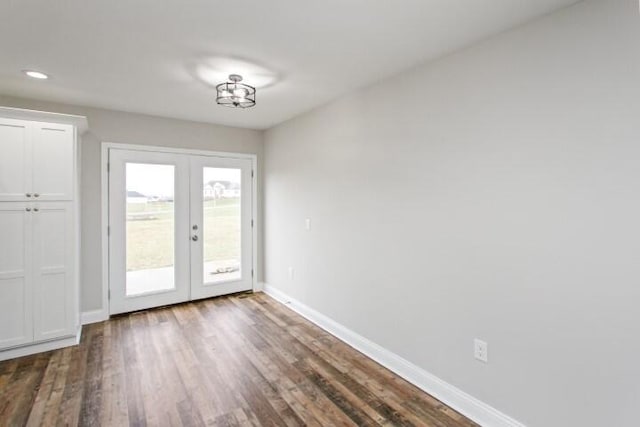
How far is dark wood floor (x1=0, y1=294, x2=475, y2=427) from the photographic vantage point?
6.97 feet

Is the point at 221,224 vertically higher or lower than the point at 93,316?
higher

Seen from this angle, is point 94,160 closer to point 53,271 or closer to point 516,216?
point 53,271

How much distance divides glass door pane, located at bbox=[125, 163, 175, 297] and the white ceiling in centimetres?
116

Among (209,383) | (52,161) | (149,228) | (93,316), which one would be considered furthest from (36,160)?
(209,383)

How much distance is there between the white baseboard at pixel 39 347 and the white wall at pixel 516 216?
2796mm

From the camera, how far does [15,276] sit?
288cm

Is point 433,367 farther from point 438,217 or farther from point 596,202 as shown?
point 596,202

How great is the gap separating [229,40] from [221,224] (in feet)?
9.54

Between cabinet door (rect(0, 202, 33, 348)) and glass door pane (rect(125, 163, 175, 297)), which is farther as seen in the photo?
glass door pane (rect(125, 163, 175, 297))

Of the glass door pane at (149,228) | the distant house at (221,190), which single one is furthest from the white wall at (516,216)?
the glass door pane at (149,228)

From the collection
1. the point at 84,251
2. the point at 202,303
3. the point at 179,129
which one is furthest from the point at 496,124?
the point at 84,251

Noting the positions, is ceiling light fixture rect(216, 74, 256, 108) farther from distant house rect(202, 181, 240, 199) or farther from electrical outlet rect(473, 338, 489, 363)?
electrical outlet rect(473, 338, 489, 363)

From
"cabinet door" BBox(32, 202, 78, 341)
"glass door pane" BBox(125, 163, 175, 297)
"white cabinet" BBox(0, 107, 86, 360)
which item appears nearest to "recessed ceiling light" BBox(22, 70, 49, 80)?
"white cabinet" BBox(0, 107, 86, 360)

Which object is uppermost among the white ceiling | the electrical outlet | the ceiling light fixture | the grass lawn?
the white ceiling
